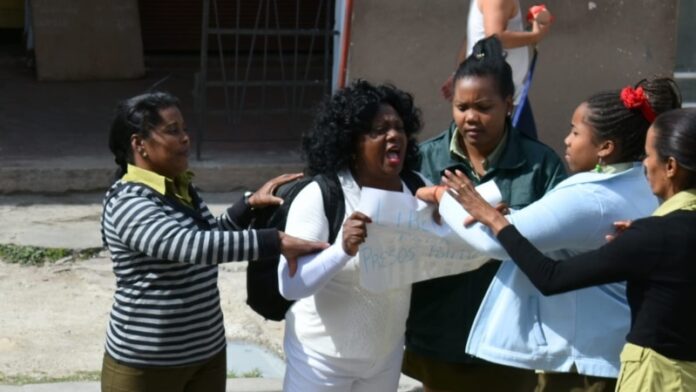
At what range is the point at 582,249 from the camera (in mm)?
3598

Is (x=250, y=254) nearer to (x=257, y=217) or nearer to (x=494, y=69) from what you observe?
(x=257, y=217)

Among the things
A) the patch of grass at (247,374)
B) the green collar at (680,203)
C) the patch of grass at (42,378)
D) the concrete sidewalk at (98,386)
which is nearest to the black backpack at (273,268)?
the green collar at (680,203)

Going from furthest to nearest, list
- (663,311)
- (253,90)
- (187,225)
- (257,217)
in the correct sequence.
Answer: (253,90) → (257,217) → (187,225) → (663,311)

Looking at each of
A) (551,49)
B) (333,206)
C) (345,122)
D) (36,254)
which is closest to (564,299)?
(333,206)

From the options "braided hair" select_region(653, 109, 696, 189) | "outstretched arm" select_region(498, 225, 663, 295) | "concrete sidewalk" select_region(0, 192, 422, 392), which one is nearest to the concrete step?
"concrete sidewalk" select_region(0, 192, 422, 392)

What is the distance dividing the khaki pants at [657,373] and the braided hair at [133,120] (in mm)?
1626

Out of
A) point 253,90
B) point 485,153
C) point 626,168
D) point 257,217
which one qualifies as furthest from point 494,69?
point 253,90

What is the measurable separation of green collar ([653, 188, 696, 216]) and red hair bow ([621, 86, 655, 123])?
40 cm

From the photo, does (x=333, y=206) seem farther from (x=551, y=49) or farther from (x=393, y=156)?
(x=551, y=49)

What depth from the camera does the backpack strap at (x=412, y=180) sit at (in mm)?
3963

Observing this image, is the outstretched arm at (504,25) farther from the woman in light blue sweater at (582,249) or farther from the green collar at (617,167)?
the green collar at (617,167)

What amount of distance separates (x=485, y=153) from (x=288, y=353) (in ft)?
3.08

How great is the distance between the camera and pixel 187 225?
12.5ft

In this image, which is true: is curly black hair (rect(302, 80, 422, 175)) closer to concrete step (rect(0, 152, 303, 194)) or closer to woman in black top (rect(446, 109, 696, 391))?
woman in black top (rect(446, 109, 696, 391))
